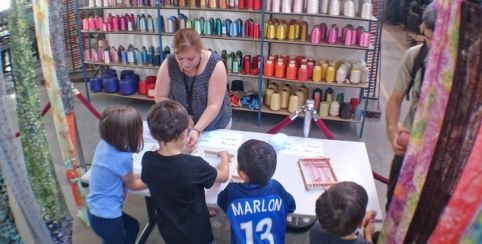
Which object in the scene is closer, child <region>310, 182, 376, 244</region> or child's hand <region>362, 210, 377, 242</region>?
child <region>310, 182, 376, 244</region>

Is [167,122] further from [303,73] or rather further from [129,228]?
[303,73]

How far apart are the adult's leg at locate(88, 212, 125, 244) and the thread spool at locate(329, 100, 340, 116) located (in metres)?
3.19

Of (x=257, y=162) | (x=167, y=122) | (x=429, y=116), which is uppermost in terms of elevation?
(x=429, y=116)

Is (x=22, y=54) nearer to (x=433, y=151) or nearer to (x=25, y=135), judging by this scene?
(x=25, y=135)

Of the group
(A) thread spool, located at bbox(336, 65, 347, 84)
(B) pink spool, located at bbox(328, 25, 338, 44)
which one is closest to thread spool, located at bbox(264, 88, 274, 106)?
(A) thread spool, located at bbox(336, 65, 347, 84)

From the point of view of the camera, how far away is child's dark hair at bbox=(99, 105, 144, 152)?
179 cm

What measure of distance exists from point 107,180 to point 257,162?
30.2 inches

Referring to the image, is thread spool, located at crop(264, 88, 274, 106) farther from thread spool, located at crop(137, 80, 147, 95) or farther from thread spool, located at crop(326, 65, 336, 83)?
thread spool, located at crop(137, 80, 147, 95)

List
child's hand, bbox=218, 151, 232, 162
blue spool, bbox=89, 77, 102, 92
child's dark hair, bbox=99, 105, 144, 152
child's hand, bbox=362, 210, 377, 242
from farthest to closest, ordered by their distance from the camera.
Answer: blue spool, bbox=89, 77, 102, 92, child's hand, bbox=218, 151, 232, 162, child's dark hair, bbox=99, 105, 144, 152, child's hand, bbox=362, 210, 377, 242

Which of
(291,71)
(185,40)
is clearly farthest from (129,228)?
(291,71)

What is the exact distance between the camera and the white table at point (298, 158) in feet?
6.29

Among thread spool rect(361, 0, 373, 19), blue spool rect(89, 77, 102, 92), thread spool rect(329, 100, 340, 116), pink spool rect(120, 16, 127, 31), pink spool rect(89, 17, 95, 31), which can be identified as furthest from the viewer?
blue spool rect(89, 77, 102, 92)

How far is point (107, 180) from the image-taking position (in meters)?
1.88

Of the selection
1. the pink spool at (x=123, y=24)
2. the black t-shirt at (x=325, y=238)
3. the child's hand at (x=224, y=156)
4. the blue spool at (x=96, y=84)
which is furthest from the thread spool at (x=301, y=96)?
the black t-shirt at (x=325, y=238)
